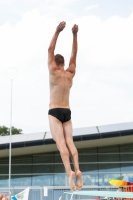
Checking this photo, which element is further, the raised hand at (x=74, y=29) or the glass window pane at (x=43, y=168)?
the glass window pane at (x=43, y=168)

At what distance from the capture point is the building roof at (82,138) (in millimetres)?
19641

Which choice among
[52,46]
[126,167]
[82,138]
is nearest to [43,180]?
[82,138]

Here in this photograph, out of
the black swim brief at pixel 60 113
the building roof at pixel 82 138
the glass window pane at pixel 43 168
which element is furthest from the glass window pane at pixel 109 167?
the black swim brief at pixel 60 113

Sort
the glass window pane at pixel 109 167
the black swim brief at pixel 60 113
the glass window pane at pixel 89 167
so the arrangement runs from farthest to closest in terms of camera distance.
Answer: the glass window pane at pixel 89 167, the glass window pane at pixel 109 167, the black swim brief at pixel 60 113

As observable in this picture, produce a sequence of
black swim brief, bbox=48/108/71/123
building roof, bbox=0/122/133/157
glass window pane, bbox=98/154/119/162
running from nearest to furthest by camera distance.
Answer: black swim brief, bbox=48/108/71/123 < building roof, bbox=0/122/133/157 < glass window pane, bbox=98/154/119/162

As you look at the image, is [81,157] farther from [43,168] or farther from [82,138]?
[43,168]

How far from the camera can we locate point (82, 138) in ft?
64.8

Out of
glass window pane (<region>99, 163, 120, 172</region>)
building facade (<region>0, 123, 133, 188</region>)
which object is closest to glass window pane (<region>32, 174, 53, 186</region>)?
building facade (<region>0, 123, 133, 188</region>)

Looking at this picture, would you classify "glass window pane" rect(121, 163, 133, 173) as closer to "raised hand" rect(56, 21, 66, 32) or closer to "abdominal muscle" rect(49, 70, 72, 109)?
"abdominal muscle" rect(49, 70, 72, 109)

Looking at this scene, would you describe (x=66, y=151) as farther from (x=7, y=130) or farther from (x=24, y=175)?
(x=7, y=130)

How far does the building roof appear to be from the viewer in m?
19.6

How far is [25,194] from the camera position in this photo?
12844 millimetres

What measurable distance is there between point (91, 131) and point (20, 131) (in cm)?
3495

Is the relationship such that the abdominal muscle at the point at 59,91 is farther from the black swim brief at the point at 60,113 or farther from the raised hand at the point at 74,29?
the raised hand at the point at 74,29
